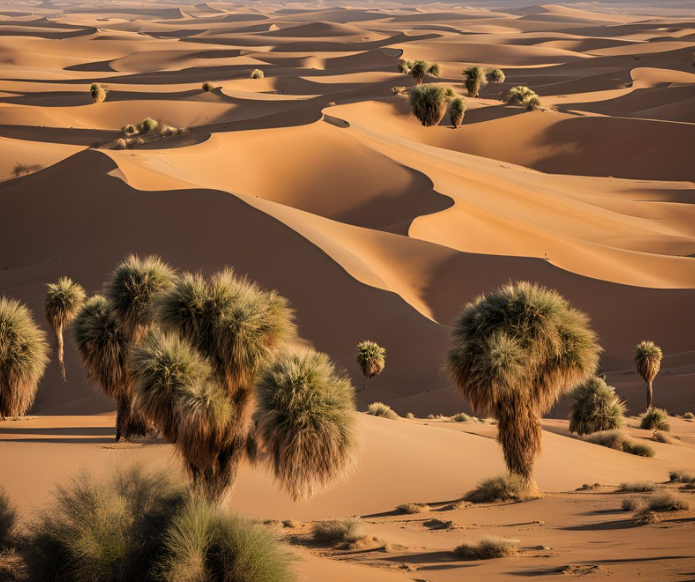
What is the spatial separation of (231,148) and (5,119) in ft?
78.8

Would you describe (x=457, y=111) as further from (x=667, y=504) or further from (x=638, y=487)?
(x=667, y=504)

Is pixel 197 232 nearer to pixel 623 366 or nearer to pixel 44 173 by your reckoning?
pixel 44 173

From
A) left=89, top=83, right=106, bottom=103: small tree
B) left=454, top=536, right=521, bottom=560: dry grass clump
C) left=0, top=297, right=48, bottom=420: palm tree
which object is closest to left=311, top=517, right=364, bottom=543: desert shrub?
left=454, top=536, right=521, bottom=560: dry grass clump

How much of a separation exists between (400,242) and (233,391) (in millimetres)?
22954

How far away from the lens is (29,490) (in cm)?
1259

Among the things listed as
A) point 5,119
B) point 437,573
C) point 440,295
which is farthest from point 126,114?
point 437,573

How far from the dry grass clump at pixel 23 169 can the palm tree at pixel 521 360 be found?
38780 millimetres

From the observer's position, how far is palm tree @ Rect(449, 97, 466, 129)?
61.5m

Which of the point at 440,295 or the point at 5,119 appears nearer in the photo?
the point at 440,295

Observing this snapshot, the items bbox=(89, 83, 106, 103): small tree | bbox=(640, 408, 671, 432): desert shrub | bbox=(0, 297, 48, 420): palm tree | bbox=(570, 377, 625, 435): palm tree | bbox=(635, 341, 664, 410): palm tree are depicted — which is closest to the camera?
bbox=(0, 297, 48, 420): palm tree

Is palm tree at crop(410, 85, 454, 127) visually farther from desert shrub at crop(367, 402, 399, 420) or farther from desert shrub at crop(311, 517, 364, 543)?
desert shrub at crop(311, 517, 364, 543)

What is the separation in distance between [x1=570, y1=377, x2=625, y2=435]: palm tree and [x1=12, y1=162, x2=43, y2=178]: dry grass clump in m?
34.4

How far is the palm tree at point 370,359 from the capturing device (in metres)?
25.6

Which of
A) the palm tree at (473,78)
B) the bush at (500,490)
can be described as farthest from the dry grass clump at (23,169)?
the bush at (500,490)
